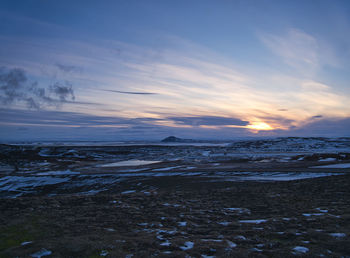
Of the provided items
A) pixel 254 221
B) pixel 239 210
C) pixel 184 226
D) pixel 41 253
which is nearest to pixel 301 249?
pixel 254 221

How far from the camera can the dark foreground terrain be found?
7031mm

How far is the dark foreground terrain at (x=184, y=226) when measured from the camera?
703 cm

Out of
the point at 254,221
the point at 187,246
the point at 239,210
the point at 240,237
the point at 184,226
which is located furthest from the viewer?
the point at 239,210

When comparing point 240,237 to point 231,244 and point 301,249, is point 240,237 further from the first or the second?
point 301,249

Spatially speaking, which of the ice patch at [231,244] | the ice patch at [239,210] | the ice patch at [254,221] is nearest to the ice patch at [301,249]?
the ice patch at [231,244]

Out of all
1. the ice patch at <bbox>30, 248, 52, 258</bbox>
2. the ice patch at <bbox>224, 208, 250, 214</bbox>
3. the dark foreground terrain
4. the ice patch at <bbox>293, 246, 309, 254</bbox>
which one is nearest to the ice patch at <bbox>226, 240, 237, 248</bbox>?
the dark foreground terrain

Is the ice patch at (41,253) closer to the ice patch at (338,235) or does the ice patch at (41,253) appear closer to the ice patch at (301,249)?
the ice patch at (301,249)

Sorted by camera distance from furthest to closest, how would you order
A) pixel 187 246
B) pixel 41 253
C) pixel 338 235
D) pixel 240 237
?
1. pixel 240 237
2. pixel 338 235
3. pixel 187 246
4. pixel 41 253

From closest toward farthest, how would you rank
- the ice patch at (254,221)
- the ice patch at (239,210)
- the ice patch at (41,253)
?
1. the ice patch at (41,253)
2. the ice patch at (254,221)
3. the ice patch at (239,210)

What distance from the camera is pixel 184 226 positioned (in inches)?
394

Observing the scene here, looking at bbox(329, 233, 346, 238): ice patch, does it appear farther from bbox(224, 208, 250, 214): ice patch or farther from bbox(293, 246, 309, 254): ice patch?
bbox(224, 208, 250, 214): ice patch

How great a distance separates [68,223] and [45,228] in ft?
3.15

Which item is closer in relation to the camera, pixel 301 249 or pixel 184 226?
pixel 301 249

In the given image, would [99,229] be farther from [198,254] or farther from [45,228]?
[198,254]
